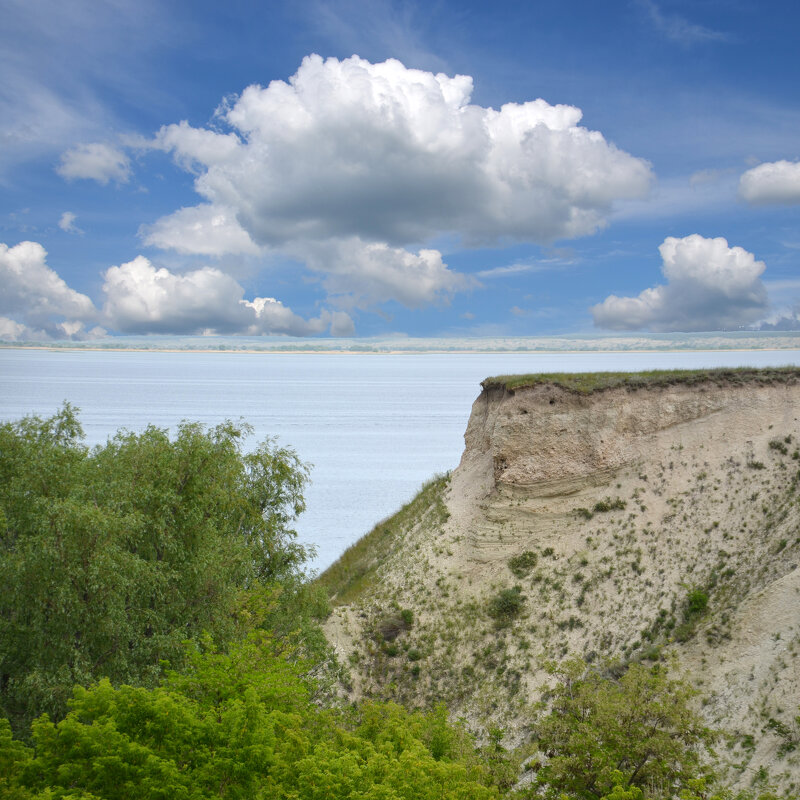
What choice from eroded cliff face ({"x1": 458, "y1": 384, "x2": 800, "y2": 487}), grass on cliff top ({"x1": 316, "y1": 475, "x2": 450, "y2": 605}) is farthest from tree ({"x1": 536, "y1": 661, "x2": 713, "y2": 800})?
grass on cliff top ({"x1": 316, "y1": 475, "x2": 450, "y2": 605})

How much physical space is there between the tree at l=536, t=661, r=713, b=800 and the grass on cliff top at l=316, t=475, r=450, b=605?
21412 mm

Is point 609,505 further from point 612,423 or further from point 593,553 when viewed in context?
point 612,423

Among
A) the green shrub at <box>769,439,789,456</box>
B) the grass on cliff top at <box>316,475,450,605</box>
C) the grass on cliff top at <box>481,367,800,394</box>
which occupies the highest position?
the grass on cliff top at <box>481,367,800,394</box>

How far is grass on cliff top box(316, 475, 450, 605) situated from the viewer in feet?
137

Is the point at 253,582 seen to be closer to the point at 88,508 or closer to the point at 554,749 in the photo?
the point at 88,508

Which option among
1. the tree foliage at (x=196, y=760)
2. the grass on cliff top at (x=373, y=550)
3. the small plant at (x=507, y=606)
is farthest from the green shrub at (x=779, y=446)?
the tree foliage at (x=196, y=760)

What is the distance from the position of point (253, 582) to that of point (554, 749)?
1660cm

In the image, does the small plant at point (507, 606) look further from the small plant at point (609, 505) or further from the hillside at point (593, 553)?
the small plant at point (609, 505)

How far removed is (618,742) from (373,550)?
2823 centimetres

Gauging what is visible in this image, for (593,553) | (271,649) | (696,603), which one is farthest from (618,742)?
(593,553)

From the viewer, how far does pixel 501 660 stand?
32.6 metres

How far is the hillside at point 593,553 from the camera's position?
29125 millimetres

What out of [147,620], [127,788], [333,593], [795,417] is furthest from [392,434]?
[127,788]

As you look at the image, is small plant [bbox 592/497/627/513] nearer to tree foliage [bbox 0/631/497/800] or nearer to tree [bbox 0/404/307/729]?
tree [bbox 0/404/307/729]
